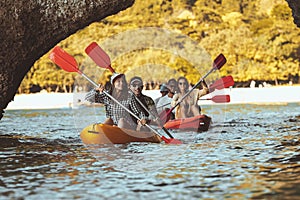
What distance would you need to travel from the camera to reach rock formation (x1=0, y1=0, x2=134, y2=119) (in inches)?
381

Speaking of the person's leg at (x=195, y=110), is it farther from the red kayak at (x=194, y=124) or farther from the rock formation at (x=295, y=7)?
the rock formation at (x=295, y=7)

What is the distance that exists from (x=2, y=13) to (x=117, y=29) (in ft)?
114

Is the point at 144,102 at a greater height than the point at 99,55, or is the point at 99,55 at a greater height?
the point at 99,55

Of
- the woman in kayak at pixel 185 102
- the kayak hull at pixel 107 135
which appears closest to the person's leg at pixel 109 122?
the kayak hull at pixel 107 135

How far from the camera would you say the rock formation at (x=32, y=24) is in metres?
9.69

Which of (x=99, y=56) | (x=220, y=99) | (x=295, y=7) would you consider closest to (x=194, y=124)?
(x=220, y=99)

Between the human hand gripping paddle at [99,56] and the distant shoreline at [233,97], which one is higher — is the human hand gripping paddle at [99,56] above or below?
above

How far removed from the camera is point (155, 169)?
680 cm

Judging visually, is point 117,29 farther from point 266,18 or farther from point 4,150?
point 4,150

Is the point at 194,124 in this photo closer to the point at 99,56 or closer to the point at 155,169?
the point at 99,56

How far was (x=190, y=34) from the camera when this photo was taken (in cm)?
4319

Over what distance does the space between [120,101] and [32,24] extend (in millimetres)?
1848

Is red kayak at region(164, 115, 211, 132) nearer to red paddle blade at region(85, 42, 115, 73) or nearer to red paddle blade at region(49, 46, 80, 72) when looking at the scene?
red paddle blade at region(85, 42, 115, 73)

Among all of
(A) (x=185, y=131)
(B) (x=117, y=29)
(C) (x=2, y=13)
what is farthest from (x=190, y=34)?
(C) (x=2, y=13)
